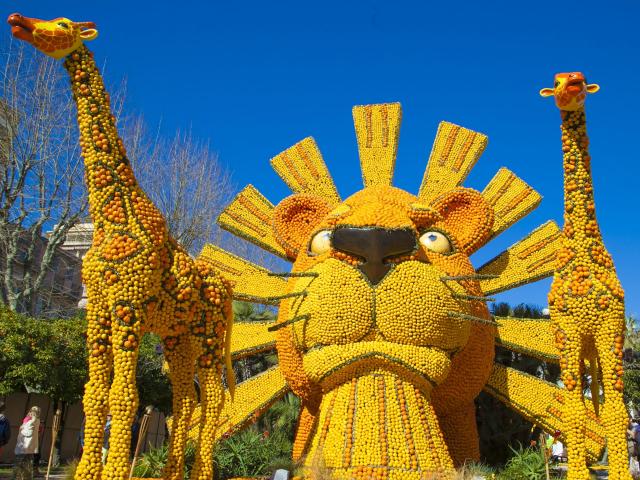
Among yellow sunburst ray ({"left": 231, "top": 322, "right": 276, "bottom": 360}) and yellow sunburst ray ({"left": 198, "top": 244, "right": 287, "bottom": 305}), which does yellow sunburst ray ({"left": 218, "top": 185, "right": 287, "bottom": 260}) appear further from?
yellow sunburst ray ({"left": 231, "top": 322, "right": 276, "bottom": 360})

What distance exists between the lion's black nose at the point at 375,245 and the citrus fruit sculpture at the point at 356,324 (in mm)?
13

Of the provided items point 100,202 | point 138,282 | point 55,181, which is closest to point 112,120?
point 100,202

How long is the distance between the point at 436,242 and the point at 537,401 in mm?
2105

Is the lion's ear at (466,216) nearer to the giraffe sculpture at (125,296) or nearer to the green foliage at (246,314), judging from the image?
the giraffe sculpture at (125,296)

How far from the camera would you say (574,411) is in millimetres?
5219

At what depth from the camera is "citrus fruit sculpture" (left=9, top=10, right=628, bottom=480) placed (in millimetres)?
5113

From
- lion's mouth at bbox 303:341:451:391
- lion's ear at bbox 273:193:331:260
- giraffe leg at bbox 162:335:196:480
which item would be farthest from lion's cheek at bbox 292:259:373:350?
lion's ear at bbox 273:193:331:260

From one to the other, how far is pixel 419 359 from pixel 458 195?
219 centimetres

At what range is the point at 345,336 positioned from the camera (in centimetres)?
593

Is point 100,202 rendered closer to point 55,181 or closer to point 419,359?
point 419,359

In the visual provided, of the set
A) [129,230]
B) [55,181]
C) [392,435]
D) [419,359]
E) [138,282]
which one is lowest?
[392,435]

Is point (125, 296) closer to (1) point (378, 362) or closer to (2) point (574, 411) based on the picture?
(1) point (378, 362)

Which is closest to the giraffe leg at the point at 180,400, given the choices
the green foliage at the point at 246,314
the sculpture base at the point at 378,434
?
the sculpture base at the point at 378,434

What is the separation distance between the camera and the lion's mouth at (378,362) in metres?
5.79
